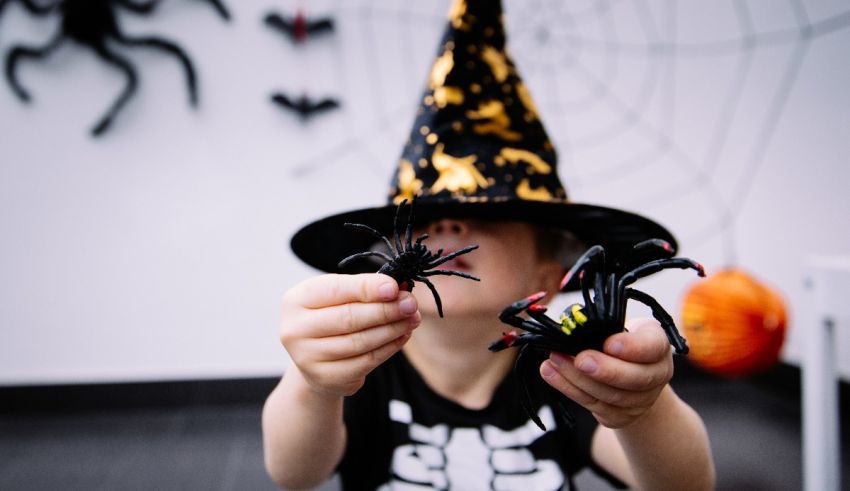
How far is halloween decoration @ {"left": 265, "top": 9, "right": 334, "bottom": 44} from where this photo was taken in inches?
51.9

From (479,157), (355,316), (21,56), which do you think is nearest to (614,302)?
(355,316)

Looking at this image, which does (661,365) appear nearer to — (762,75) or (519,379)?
(519,379)

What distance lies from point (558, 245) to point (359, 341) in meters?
0.37

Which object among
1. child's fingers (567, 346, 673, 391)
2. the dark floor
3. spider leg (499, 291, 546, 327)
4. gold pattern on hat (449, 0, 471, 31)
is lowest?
the dark floor

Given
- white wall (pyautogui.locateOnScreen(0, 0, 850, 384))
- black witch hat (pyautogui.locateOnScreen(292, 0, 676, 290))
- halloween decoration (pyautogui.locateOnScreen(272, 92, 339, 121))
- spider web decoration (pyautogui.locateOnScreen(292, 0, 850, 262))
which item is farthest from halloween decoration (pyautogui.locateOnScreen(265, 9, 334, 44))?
black witch hat (pyautogui.locateOnScreen(292, 0, 676, 290))

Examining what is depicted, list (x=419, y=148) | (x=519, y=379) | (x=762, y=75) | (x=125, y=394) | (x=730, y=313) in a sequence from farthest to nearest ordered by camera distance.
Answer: (x=762, y=75) → (x=125, y=394) → (x=730, y=313) → (x=419, y=148) → (x=519, y=379)

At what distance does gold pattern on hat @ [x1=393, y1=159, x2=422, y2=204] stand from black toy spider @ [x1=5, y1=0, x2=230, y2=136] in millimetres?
1035

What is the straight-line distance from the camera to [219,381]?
130 centimetres

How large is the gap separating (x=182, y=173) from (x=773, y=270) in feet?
5.43

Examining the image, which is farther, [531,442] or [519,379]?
[531,442]

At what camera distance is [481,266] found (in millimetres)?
473

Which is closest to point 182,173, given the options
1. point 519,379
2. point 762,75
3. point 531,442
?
point 531,442

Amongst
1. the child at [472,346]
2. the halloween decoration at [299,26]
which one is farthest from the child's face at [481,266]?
the halloween decoration at [299,26]

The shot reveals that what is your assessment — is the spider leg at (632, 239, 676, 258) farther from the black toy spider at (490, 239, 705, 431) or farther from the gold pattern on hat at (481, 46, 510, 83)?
the gold pattern on hat at (481, 46, 510, 83)
